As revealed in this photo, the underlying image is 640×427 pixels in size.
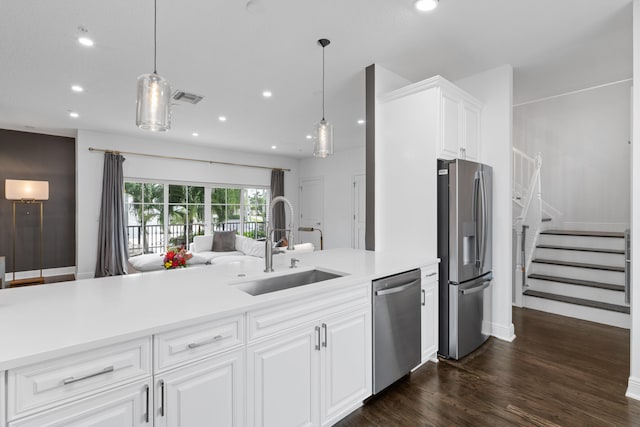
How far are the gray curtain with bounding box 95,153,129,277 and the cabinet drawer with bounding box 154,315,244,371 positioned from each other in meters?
5.40

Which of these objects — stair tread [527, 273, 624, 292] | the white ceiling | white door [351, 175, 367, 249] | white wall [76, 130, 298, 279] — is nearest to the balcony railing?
white wall [76, 130, 298, 279]

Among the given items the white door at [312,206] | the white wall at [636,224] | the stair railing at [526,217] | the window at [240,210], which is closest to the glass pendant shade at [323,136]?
the white wall at [636,224]

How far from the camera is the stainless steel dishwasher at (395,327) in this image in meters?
2.04

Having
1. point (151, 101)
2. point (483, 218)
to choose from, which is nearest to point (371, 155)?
point (483, 218)

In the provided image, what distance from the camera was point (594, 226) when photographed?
5.02 metres

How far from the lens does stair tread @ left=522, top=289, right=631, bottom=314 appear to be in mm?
3325

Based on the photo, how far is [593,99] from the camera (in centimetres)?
493

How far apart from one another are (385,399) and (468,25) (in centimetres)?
279

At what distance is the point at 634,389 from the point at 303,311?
7.71 ft

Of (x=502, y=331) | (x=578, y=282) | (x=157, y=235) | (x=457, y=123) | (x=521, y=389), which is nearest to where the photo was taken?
(x=521, y=389)

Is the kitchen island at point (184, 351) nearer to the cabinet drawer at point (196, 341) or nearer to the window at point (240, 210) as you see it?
the cabinet drawer at point (196, 341)

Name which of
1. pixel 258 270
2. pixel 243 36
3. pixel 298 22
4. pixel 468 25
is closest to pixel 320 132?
pixel 298 22

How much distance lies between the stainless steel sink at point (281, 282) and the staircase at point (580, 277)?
3.20m

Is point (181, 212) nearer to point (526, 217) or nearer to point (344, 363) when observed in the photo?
point (344, 363)
